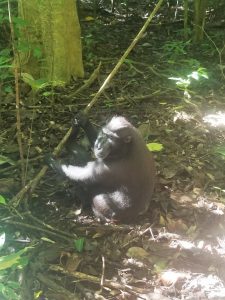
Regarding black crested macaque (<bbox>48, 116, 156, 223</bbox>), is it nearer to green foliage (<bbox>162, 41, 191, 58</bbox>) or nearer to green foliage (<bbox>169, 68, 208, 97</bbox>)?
green foliage (<bbox>169, 68, 208, 97</bbox>)

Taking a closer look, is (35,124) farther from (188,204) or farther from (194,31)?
(194,31)

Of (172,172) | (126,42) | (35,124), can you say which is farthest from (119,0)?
(172,172)

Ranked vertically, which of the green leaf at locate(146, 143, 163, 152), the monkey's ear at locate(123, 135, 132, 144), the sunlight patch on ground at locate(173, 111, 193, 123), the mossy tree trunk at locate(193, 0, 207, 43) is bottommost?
the sunlight patch on ground at locate(173, 111, 193, 123)

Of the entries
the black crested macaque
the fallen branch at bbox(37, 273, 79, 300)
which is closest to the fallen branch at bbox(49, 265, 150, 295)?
the fallen branch at bbox(37, 273, 79, 300)

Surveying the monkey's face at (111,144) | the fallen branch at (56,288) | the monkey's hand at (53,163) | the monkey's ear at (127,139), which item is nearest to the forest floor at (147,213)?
the fallen branch at (56,288)

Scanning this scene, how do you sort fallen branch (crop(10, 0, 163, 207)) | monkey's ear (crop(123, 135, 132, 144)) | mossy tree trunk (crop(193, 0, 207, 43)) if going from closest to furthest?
monkey's ear (crop(123, 135, 132, 144)) < fallen branch (crop(10, 0, 163, 207)) < mossy tree trunk (crop(193, 0, 207, 43))

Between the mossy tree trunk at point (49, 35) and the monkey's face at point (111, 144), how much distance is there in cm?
160

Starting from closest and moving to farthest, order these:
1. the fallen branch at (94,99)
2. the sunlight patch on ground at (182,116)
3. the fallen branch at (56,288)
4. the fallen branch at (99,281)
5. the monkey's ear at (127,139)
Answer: the fallen branch at (56,288) → the fallen branch at (99,281) → the monkey's ear at (127,139) → the fallen branch at (94,99) → the sunlight patch on ground at (182,116)

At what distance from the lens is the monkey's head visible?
3.59 meters

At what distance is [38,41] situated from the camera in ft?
17.0

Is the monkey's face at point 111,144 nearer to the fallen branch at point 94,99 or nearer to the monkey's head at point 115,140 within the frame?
the monkey's head at point 115,140

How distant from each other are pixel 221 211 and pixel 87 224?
115 centimetres

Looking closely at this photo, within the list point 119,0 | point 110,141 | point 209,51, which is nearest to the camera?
point 110,141

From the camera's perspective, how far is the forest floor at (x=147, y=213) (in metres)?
3.29
